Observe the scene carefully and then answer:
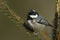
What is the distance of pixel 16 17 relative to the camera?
121 centimetres

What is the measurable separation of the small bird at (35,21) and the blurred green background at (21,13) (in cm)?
2

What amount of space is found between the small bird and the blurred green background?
0.9 inches

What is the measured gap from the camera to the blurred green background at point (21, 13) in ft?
3.94

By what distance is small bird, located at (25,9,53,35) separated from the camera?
3.94 ft

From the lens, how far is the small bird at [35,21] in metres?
1.20

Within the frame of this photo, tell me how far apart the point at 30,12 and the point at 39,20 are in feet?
0.24

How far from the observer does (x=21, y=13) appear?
1.20 m

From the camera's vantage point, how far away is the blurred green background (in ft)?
3.94

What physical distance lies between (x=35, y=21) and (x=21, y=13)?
99 mm

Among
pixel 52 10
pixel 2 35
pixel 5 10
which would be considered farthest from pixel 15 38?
pixel 52 10

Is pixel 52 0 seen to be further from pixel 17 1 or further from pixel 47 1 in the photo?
pixel 17 1

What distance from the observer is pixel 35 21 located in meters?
1.21

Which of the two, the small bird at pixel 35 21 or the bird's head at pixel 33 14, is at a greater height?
the bird's head at pixel 33 14

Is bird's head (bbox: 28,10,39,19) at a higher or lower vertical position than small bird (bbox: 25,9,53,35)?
higher
